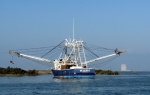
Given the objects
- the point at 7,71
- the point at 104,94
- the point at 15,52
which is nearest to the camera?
the point at 104,94

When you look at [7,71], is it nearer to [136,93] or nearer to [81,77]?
[81,77]

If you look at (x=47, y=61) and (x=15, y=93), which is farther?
(x=47, y=61)

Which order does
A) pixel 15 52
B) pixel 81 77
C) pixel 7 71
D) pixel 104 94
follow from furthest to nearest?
pixel 7 71 < pixel 15 52 < pixel 81 77 < pixel 104 94

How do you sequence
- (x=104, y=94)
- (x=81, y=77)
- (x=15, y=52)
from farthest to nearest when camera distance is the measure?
(x=15, y=52) < (x=81, y=77) < (x=104, y=94)

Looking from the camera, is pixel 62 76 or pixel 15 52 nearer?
pixel 62 76

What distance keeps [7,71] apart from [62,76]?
4967 cm

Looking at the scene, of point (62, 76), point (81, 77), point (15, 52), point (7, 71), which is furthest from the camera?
point (7, 71)

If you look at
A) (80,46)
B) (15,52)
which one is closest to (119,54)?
(80,46)

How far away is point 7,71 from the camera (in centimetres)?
16562

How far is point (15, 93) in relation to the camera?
63.8 meters

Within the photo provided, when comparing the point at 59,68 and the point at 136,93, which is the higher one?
the point at 59,68

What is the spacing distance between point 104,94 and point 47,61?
74.8 metres

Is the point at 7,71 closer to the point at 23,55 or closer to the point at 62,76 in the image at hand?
the point at 23,55

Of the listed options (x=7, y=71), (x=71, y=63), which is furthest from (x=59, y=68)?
(x=7, y=71)
